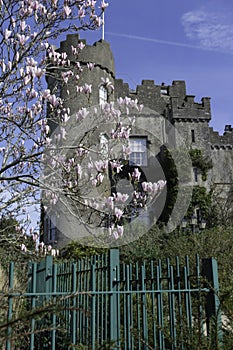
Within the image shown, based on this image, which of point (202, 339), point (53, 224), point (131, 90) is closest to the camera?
point (202, 339)

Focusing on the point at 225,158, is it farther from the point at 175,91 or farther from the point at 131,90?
the point at 131,90

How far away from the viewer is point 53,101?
6.57 m

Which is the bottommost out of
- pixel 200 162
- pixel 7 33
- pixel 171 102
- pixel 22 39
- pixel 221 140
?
pixel 22 39

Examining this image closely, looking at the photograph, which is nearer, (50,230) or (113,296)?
(113,296)

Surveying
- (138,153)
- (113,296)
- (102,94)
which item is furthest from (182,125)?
(113,296)

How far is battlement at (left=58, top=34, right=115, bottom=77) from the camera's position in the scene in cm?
1872

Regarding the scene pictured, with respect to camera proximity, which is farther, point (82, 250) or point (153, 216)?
point (153, 216)

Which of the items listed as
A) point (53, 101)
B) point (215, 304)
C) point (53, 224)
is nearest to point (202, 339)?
point (215, 304)

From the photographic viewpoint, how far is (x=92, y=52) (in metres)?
19.1

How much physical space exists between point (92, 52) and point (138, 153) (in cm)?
628

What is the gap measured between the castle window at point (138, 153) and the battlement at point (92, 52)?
14.6 ft

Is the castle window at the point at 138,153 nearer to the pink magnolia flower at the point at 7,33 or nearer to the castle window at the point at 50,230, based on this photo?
the castle window at the point at 50,230

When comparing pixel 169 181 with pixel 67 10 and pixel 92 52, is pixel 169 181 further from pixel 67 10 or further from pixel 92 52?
pixel 67 10

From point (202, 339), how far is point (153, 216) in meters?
17.8
